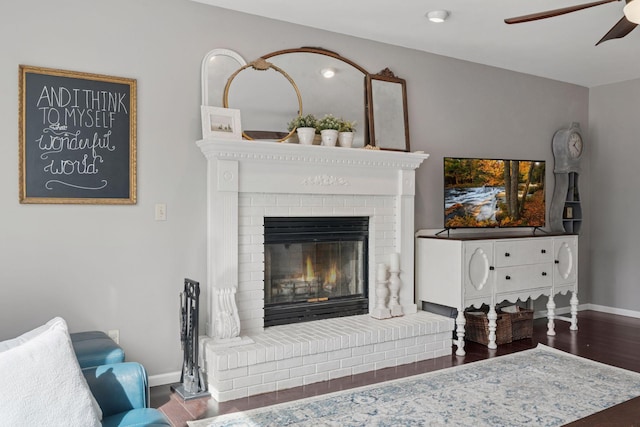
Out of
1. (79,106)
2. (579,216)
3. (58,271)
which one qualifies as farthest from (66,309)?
(579,216)

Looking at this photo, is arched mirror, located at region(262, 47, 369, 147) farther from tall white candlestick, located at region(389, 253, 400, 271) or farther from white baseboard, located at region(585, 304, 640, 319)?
white baseboard, located at region(585, 304, 640, 319)

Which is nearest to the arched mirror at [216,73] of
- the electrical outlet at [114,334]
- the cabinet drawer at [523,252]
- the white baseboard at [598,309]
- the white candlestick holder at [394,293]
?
the electrical outlet at [114,334]

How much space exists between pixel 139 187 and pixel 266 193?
0.84 m

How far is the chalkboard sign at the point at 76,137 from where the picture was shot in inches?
118

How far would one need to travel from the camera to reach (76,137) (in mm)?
3129

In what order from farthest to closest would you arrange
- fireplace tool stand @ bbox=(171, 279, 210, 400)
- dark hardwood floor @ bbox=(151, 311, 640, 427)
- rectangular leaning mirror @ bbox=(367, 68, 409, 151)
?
rectangular leaning mirror @ bbox=(367, 68, 409, 151), fireplace tool stand @ bbox=(171, 279, 210, 400), dark hardwood floor @ bbox=(151, 311, 640, 427)

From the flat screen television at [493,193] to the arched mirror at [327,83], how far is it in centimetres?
97

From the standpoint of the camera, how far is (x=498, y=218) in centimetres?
495

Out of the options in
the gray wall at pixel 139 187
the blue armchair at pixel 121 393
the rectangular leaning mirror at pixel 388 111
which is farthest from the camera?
the rectangular leaning mirror at pixel 388 111

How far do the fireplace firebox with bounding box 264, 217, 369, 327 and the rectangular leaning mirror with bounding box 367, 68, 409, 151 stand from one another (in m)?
0.68

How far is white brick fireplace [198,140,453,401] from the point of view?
3.33m

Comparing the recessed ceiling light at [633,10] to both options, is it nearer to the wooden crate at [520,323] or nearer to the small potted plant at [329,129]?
the small potted plant at [329,129]

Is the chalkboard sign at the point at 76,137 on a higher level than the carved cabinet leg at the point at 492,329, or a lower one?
higher

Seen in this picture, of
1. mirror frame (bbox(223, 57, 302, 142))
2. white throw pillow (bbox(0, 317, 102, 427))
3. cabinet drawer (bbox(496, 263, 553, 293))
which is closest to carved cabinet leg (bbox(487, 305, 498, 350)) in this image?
cabinet drawer (bbox(496, 263, 553, 293))
